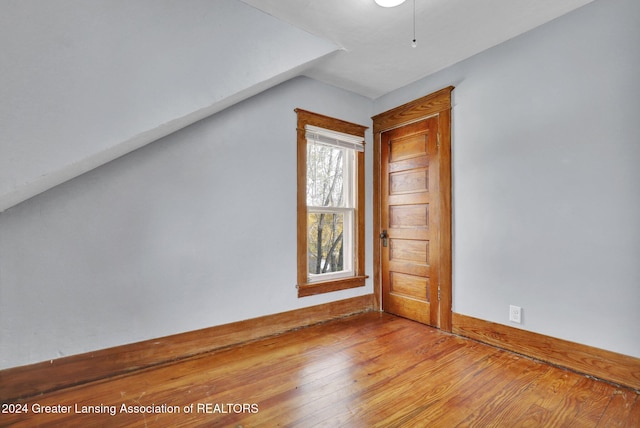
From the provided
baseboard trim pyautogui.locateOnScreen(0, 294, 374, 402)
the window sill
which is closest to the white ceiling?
the window sill

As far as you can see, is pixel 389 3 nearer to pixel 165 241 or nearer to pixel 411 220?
pixel 411 220

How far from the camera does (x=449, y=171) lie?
108 inches

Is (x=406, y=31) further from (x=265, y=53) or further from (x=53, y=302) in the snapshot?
(x=53, y=302)

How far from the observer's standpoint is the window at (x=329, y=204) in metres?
2.92

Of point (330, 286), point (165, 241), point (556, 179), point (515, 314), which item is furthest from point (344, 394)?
point (556, 179)

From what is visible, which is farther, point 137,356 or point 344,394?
point 137,356

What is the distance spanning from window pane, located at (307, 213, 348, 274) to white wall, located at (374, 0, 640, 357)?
3.96 feet

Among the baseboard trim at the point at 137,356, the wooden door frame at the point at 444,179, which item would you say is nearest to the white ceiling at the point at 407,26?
the wooden door frame at the point at 444,179

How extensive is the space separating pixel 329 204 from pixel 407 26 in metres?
1.75

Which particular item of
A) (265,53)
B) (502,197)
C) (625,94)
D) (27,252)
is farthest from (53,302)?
(625,94)

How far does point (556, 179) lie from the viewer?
2.10 m

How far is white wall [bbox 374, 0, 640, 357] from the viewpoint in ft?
5.98

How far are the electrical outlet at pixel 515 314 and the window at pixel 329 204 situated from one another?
1455 mm

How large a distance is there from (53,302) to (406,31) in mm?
3087
